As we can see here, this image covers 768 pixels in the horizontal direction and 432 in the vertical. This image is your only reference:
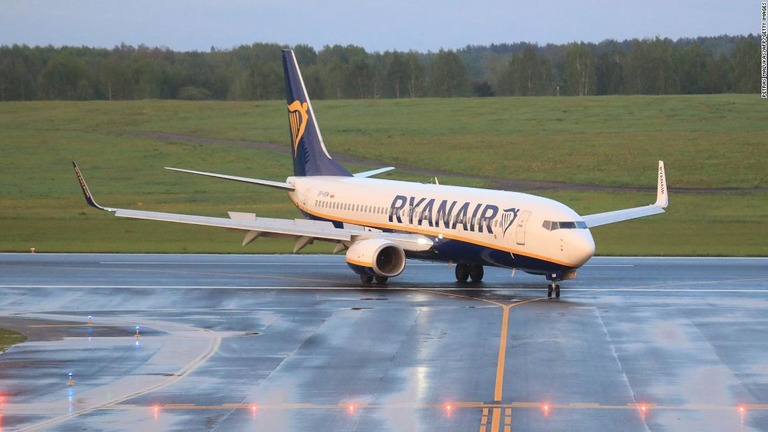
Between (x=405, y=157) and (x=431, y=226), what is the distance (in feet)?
245

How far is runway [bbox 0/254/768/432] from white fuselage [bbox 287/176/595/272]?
1.76m

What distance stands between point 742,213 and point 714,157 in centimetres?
2636

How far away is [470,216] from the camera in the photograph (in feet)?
161

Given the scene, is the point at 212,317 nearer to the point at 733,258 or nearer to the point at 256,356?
the point at 256,356

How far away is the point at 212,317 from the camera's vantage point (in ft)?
137

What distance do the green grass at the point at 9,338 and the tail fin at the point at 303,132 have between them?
80.6ft

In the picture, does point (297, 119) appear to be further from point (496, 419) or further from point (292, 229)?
point (496, 419)

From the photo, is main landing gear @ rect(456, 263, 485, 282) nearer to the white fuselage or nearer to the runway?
the runway

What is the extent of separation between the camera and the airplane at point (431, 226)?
4625 cm

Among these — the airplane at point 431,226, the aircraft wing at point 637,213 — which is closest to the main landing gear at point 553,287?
the airplane at point 431,226

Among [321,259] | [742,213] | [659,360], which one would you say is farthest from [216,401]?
[742,213]

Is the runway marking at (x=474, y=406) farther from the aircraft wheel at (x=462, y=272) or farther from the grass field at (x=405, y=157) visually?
the grass field at (x=405, y=157)

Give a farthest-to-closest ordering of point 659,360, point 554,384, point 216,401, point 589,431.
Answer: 1. point 659,360
2. point 554,384
3. point 216,401
4. point 589,431

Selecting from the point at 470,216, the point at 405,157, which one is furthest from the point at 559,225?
the point at 405,157
